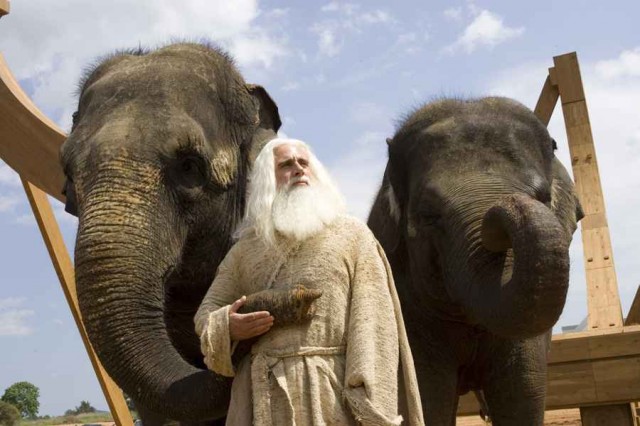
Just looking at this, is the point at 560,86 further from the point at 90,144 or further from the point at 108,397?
the point at 90,144

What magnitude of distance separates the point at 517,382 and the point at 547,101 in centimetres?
355

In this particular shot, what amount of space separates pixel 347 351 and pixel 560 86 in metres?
5.57

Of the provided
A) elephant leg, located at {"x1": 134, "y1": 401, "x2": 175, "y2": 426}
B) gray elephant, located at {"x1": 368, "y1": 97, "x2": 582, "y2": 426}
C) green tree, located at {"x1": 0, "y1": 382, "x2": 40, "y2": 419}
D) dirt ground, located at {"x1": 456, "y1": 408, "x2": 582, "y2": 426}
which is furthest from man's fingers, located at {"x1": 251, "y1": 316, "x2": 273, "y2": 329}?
green tree, located at {"x1": 0, "y1": 382, "x2": 40, "y2": 419}

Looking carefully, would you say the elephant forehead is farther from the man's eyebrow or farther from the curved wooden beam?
the curved wooden beam

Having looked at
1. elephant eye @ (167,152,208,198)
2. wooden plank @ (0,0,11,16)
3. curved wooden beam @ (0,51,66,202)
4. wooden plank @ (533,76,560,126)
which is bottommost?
elephant eye @ (167,152,208,198)

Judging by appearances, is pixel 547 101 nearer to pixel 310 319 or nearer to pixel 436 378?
pixel 436 378

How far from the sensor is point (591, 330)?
22.1 ft

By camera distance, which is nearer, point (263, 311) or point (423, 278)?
point (263, 311)

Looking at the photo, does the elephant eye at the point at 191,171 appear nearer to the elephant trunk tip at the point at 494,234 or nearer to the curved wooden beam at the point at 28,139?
the elephant trunk tip at the point at 494,234

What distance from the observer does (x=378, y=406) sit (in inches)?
Answer: 119

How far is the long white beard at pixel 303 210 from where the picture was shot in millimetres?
3316

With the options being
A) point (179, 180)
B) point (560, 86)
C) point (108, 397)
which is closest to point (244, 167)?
point (179, 180)

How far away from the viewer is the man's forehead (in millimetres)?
3447

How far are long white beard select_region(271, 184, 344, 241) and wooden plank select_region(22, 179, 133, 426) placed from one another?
3.31 m
